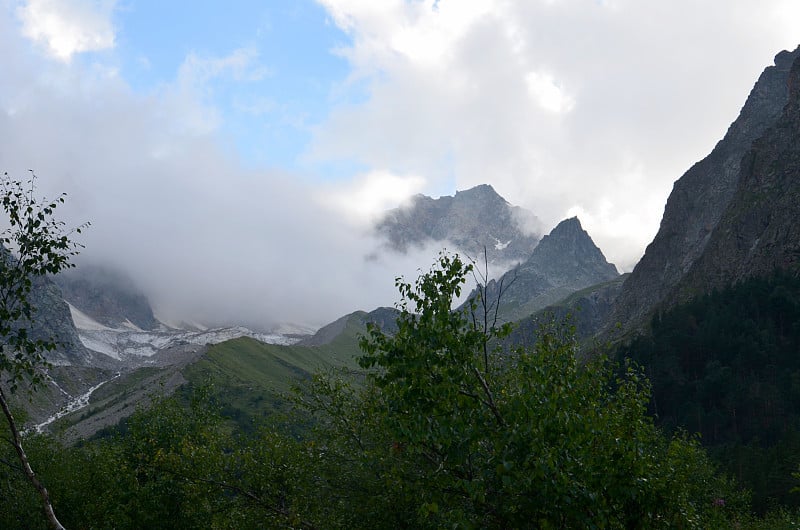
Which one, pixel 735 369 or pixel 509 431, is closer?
pixel 509 431

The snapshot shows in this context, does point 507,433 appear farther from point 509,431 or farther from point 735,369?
point 735,369

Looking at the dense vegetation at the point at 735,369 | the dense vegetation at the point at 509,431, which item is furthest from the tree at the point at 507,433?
the dense vegetation at the point at 735,369

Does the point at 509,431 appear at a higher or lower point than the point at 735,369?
higher

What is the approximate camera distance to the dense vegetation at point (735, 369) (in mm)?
143000

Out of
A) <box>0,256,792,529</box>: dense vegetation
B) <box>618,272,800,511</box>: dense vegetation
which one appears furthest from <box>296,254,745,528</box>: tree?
<box>618,272,800,511</box>: dense vegetation

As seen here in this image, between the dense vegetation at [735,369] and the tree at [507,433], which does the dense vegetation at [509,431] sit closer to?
the tree at [507,433]

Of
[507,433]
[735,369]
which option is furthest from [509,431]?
[735,369]

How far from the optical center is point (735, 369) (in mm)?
168250

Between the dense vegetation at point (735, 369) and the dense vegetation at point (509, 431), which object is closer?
the dense vegetation at point (509, 431)

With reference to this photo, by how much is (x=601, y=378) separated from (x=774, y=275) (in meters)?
214

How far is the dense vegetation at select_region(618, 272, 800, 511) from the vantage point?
143m

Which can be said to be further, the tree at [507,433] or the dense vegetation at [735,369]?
the dense vegetation at [735,369]

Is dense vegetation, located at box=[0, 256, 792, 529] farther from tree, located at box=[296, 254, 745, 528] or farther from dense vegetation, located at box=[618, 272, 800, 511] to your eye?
dense vegetation, located at box=[618, 272, 800, 511]

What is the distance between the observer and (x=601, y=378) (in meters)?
17.1
